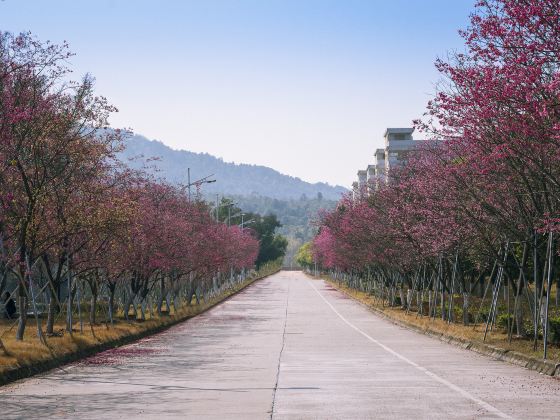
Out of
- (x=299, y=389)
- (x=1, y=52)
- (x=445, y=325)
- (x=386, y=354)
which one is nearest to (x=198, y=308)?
(x=445, y=325)

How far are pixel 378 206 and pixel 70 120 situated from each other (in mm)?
29057

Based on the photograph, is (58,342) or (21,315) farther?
(58,342)

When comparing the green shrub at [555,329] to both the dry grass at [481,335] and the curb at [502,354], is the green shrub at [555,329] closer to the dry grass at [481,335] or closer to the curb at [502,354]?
the dry grass at [481,335]

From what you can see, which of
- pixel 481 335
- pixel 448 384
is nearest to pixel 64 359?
pixel 448 384

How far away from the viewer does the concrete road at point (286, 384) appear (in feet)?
44.9

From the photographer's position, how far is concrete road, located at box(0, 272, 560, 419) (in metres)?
13.7

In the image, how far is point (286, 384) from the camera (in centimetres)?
1761

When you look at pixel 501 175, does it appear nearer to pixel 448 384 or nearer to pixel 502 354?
pixel 502 354

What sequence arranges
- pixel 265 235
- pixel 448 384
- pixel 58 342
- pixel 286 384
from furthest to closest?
pixel 265 235, pixel 58 342, pixel 286 384, pixel 448 384

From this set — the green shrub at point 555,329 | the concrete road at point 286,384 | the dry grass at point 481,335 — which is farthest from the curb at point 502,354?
the green shrub at point 555,329

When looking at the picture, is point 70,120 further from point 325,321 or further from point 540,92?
point 325,321

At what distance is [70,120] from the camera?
25.4 metres

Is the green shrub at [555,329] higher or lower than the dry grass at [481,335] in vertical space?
higher

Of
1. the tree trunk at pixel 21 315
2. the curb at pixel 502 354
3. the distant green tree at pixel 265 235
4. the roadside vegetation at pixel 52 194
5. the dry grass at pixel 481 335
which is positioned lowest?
the curb at pixel 502 354
